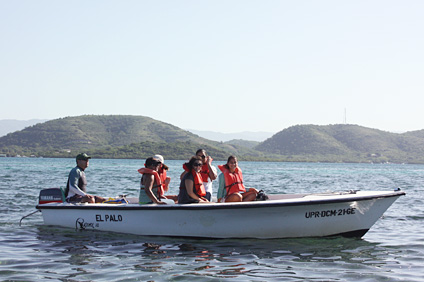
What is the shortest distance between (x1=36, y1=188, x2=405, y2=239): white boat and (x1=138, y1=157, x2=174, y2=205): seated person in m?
0.34

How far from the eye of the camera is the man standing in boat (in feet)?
40.9

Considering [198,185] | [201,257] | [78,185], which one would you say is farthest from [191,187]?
[78,185]

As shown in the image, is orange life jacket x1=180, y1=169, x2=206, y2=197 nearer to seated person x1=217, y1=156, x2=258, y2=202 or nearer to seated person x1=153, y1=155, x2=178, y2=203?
seated person x1=217, y1=156, x2=258, y2=202

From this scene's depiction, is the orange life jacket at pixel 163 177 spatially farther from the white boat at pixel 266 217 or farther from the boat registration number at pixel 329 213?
the boat registration number at pixel 329 213

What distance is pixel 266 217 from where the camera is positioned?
11.0 meters

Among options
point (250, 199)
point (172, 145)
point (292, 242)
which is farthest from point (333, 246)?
point (172, 145)

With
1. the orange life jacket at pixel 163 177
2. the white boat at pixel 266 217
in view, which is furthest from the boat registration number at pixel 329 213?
the orange life jacket at pixel 163 177

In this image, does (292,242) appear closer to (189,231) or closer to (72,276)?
(189,231)

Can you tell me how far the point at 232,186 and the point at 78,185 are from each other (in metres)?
3.78

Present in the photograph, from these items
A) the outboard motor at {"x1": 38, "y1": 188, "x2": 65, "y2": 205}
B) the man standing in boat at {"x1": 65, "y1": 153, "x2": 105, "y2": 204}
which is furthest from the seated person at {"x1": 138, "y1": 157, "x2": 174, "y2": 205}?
the outboard motor at {"x1": 38, "y1": 188, "x2": 65, "y2": 205}

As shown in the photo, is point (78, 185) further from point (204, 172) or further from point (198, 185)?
point (198, 185)

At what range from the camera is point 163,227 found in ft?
37.5

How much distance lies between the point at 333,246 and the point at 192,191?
306 cm

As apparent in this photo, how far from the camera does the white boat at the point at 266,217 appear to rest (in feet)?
35.5
